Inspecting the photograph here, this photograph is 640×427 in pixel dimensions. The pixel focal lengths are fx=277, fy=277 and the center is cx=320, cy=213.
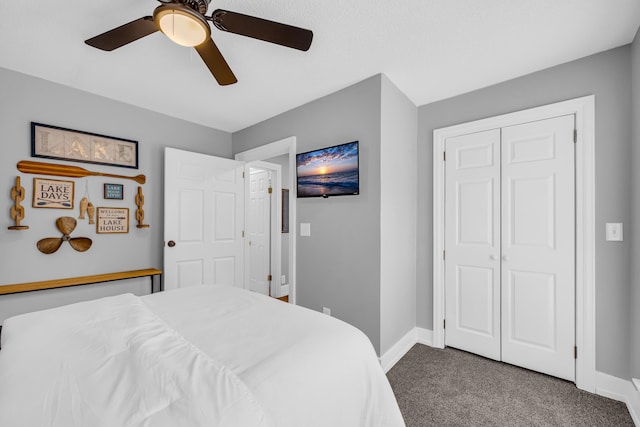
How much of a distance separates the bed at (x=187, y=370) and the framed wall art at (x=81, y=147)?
1773mm

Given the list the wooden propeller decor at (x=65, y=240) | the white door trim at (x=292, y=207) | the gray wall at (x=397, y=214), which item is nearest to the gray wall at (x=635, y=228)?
the gray wall at (x=397, y=214)

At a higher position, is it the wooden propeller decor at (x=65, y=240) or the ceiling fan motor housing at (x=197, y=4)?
the ceiling fan motor housing at (x=197, y=4)

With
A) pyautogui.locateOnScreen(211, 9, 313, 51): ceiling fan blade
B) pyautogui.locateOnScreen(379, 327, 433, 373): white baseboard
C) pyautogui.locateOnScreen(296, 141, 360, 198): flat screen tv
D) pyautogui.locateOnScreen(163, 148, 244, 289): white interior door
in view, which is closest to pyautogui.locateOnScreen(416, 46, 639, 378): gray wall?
pyautogui.locateOnScreen(379, 327, 433, 373): white baseboard

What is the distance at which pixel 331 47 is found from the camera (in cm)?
195

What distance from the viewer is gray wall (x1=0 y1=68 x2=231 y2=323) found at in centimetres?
226

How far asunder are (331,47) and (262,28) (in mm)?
716

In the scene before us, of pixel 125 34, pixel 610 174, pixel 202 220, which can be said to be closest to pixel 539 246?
pixel 610 174

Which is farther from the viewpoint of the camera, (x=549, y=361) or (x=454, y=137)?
(x=454, y=137)

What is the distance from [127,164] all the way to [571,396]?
4290 millimetres

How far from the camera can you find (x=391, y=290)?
2.42 metres

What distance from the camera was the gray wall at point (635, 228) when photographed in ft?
5.73

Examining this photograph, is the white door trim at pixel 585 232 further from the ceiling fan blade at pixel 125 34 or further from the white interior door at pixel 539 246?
the ceiling fan blade at pixel 125 34

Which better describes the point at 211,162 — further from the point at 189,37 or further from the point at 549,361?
the point at 549,361

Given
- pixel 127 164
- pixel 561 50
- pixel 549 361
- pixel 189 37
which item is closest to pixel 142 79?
pixel 127 164
